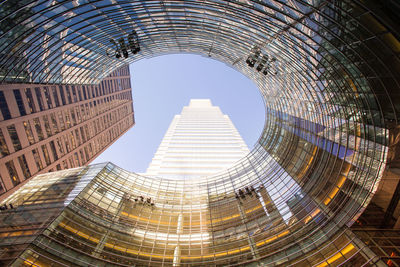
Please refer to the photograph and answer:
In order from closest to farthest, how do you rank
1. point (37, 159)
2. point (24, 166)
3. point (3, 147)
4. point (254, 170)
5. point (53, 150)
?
point (3, 147) → point (254, 170) → point (24, 166) → point (37, 159) → point (53, 150)

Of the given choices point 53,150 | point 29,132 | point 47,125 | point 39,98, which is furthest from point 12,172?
point 39,98

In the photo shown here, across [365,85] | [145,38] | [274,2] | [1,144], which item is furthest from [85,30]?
[365,85]

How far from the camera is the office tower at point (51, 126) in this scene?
3534 cm

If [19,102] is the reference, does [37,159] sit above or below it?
below

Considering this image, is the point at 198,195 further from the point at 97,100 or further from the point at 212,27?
the point at 97,100

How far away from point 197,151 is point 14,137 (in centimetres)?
5269

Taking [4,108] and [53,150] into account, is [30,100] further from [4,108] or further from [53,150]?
[53,150]

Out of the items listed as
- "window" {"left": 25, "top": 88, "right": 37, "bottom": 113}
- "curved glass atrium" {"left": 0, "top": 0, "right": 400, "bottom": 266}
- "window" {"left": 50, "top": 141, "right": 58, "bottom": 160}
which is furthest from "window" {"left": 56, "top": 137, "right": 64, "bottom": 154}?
"curved glass atrium" {"left": 0, "top": 0, "right": 400, "bottom": 266}

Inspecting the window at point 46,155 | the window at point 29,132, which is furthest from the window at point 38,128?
the window at point 46,155

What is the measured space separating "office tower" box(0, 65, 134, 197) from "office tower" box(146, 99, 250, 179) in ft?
83.4

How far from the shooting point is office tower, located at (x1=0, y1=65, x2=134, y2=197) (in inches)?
1391

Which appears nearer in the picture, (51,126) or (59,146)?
(51,126)

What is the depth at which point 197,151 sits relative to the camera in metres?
74.6

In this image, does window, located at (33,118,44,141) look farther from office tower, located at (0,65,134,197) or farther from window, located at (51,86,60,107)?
window, located at (51,86,60,107)
